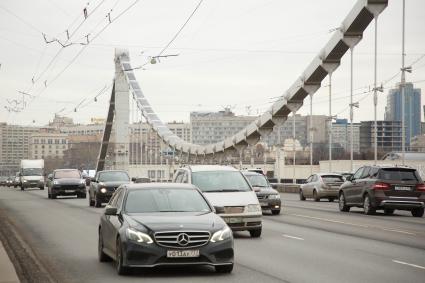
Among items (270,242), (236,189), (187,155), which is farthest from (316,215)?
(187,155)

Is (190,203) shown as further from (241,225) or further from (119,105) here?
(119,105)

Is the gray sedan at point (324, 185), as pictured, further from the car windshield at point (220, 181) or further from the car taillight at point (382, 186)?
the car windshield at point (220, 181)

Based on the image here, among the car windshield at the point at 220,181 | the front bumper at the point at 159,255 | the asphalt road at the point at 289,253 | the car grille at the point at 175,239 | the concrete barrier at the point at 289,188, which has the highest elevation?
the car windshield at the point at 220,181

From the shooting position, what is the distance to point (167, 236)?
11555 millimetres

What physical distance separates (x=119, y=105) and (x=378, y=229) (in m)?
82.4

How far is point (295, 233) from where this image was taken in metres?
20.6

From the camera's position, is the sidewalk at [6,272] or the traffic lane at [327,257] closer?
the sidewalk at [6,272]

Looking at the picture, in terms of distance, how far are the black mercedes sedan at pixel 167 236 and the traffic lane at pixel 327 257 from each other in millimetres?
969

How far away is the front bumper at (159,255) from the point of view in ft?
37.8

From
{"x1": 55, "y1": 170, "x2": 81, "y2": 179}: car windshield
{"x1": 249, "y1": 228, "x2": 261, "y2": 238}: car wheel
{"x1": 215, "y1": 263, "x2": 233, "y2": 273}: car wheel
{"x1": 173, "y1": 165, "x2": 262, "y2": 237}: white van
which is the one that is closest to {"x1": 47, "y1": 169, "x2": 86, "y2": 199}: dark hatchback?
{"x1": 55, "y1": 170, "x2": 81, "y2": 179}: car windshield

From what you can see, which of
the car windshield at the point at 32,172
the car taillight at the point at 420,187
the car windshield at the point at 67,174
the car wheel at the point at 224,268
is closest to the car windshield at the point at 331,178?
the car taillight at the point at 420,187

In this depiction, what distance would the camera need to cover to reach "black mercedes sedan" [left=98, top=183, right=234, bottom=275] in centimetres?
1154

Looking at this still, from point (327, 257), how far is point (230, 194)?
17.6ft

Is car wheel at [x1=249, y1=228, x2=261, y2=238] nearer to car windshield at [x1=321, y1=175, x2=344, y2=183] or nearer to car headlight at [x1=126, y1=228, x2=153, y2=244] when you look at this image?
car headlight at [x1=126, y1=228, x2=153, y2=244]
